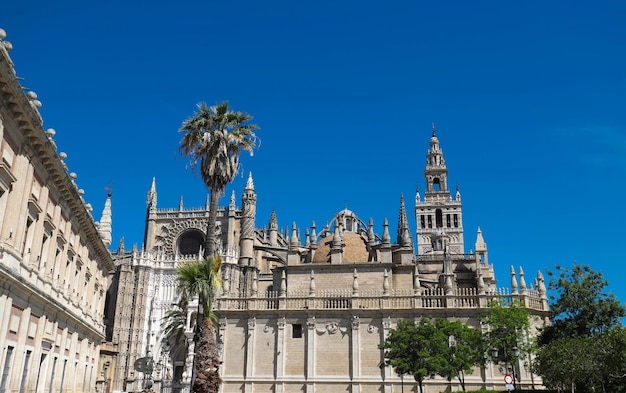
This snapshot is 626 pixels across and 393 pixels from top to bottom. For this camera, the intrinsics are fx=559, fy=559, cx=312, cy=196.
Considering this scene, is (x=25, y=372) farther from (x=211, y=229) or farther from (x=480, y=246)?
(x=480, y=246)

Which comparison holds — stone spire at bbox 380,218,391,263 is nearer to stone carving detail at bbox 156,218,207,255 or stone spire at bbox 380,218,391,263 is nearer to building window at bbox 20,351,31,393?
building window at bbox 20,351,31,393

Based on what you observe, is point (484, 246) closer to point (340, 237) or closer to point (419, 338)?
point (340, 237)

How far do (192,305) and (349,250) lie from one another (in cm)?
1629

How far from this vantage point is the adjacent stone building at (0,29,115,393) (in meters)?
15.0

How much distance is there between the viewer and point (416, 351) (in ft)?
89.9

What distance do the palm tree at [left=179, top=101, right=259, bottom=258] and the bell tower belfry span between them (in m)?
61.3

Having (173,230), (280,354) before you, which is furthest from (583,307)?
(173,230)

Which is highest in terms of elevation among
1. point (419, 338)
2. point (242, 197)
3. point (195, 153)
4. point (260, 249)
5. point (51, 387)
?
point (242, 197)

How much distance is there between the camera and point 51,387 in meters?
20.8

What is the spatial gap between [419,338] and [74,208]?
1692 cm

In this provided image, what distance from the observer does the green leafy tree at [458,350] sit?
26.8 m

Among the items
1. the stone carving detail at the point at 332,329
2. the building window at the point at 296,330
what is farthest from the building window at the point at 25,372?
the stone carving detail at the point at 332,329

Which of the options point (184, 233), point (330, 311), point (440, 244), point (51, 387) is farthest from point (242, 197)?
point (51, 387)

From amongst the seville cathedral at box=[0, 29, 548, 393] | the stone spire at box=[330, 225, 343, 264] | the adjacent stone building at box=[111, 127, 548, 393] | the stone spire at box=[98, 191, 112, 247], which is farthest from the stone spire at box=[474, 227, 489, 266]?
the stone spire at box=[98, 191, 112, 247]
